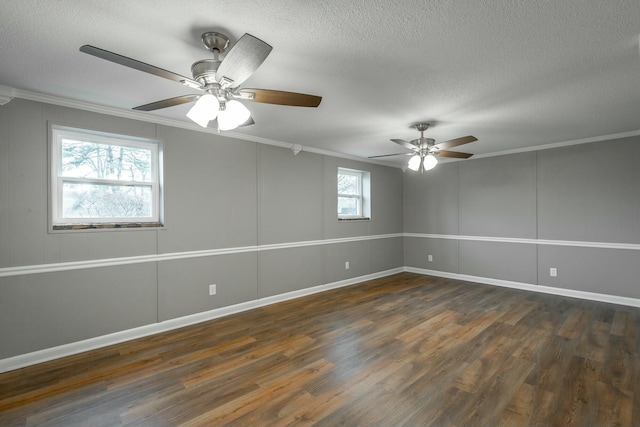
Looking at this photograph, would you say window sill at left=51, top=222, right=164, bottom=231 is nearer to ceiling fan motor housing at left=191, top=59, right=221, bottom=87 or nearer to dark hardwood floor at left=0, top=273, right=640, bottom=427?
dark hardwood floor at left=0, top=273, right=640, bottom=427

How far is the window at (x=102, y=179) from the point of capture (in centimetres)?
292

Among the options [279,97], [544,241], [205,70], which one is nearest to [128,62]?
[205,70]

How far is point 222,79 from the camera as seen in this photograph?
178cm

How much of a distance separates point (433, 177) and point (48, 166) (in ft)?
19.3

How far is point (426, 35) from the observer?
1.85 meters

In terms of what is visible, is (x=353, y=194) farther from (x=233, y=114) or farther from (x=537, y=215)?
(x=233, y=114)

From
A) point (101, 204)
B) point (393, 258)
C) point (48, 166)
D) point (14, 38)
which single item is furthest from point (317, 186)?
point (14, 38)

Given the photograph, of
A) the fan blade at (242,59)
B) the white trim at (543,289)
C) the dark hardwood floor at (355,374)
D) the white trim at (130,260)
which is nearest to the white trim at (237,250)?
the white trim at (130,260)

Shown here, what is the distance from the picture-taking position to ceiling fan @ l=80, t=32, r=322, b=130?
59.8 inches

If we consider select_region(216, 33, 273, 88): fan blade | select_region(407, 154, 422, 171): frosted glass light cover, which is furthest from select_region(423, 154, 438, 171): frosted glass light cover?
select_region(216, 33, 273, 88): fan blade

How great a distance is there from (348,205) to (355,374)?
12.0 ft

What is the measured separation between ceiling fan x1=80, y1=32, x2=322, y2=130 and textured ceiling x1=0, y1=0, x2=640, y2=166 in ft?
0.63

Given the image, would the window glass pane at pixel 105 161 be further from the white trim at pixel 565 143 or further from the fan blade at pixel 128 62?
the white trim at pixel 565 143

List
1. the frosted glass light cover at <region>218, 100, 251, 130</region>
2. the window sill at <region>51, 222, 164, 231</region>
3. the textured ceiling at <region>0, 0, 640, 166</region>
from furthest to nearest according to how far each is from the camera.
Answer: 1. the window sill at <region>51, 222, 164, 231</region>
2. the frosted glass light cover at <region>218, 100, 251, 130</region>
3. the textured ceiling at <region>0, 0, 640, 166</region>
